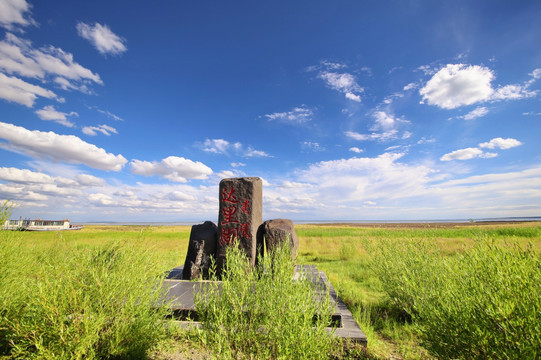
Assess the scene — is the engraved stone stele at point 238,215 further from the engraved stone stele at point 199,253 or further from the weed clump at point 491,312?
the weed clump at point 491,312

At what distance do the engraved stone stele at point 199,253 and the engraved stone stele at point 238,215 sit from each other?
273 mm

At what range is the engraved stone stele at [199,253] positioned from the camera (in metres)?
6.15

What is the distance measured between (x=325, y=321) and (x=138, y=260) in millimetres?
2357

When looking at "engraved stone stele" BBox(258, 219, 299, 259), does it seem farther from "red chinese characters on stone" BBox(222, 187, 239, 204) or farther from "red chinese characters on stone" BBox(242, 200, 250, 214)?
"red chinese characters on stone" BBox(222, 187, 239, 204)

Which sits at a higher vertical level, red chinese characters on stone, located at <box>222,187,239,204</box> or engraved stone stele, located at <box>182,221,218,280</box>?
red chinese characters on stone, located at <box>222,187,239,204</box>

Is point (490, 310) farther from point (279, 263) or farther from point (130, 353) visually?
point (130, 353)

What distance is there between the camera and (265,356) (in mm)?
2059

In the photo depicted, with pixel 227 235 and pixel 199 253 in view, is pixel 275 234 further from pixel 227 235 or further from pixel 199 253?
pixel 199 253

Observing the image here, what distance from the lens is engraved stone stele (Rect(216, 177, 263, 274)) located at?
6.06 m

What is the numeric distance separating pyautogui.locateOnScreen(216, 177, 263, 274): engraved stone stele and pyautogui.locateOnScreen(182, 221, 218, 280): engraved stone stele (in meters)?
0.27

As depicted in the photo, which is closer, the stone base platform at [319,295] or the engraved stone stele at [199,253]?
the stone base platform at [319,295]

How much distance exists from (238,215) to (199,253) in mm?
1371

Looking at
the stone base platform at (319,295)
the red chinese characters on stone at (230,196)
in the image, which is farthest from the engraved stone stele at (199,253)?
the red chinese characters on stone at (230,196)

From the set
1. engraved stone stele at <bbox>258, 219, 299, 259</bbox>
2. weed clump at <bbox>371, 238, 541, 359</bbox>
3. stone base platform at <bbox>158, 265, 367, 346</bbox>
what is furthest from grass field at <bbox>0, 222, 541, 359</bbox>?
engraved stone stele at <bbox>258, 219, 299, 259</bbox>
